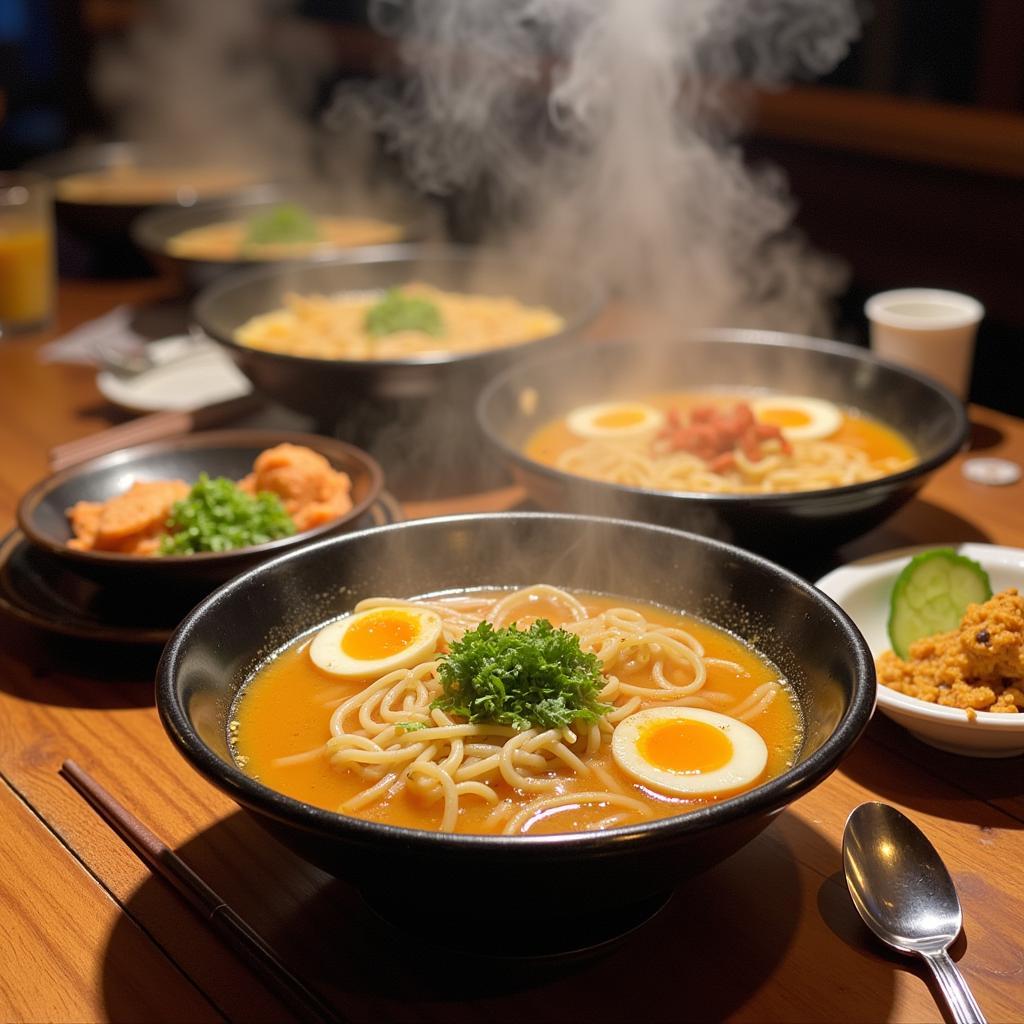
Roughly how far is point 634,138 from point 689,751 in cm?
257

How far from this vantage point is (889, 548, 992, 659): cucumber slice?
1883 mm

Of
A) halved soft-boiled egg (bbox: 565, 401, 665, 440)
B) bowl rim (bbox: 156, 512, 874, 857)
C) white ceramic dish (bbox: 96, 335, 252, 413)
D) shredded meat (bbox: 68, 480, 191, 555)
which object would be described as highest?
bowl rim (bbox: 156, 512, 874, 857)

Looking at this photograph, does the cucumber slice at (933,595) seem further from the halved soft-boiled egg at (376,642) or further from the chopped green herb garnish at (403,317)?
the chopped green herb garnish at (403,317)

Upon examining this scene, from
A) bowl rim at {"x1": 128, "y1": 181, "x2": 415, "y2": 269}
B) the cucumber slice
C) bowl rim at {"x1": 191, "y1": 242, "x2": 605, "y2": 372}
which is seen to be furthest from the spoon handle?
bowl rim at {"x1": 128, "y1": 181, "x2": 415, "y2": 269}

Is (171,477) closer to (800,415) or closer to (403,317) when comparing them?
(403,317)

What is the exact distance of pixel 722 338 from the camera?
2932mm

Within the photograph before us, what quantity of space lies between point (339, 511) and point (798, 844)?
1.07 metres

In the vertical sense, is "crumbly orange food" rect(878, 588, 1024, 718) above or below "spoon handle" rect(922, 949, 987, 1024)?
above

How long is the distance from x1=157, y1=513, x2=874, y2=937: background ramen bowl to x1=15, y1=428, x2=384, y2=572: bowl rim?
23 centimetres

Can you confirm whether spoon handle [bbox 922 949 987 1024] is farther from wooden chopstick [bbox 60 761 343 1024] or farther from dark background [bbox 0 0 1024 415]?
dark background [bbox 0 0 1024 415]

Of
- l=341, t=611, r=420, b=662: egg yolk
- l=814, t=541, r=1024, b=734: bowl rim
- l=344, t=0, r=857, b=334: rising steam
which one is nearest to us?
l=814, t=541, r=1024, b=734: bowl rim

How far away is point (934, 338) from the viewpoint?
2.91m

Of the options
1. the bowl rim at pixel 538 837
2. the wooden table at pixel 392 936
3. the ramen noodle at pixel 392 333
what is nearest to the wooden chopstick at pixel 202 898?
the wooden table at pixel 392 936

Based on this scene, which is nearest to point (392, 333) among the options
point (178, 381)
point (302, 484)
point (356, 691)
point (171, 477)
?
point (178, 381)
